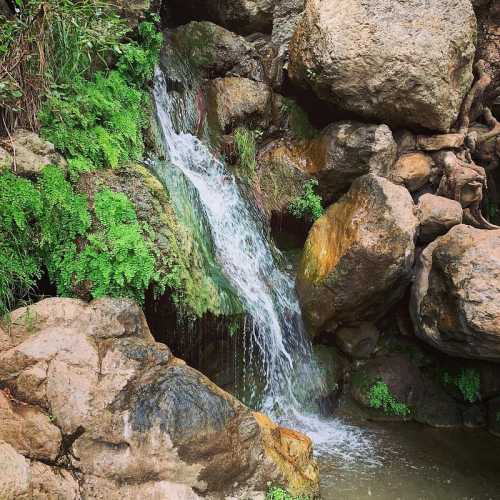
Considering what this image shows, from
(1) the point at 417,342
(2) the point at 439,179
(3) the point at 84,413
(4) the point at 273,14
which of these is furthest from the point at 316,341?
(4) the point at 273,14

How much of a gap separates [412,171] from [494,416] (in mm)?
3881

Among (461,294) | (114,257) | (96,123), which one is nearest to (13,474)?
(114,257)

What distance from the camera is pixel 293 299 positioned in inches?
277

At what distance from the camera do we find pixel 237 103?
8211 millimetres

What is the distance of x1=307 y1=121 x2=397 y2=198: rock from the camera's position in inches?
300

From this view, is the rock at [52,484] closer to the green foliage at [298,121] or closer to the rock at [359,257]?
the rock at [359,257]

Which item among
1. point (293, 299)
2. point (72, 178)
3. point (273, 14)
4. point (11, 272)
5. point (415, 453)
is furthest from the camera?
point (273, 14)

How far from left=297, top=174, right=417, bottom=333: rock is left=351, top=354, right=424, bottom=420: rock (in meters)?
0.85

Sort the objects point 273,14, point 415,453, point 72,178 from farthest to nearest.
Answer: point 273,14 → point 415,453 → point 72,178

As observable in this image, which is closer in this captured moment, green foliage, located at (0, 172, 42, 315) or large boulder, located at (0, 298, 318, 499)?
large boulder, located at (0, 298, 318, 499)

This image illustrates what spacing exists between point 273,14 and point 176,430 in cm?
828

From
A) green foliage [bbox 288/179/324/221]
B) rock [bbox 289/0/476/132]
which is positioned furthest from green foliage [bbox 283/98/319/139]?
green foliage [bbox 288/179/324/221]

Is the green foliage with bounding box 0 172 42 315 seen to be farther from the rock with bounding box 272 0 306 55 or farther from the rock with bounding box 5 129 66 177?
the rock with bounding box 272 0 306 55

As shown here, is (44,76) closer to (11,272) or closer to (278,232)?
(11,272)
